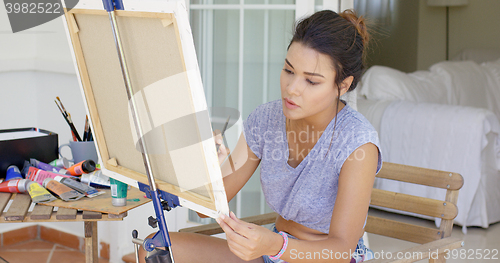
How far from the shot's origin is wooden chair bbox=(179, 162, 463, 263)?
116 centimetres

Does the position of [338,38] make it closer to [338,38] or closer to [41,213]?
[338,38]

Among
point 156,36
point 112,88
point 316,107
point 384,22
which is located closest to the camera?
point 156,36

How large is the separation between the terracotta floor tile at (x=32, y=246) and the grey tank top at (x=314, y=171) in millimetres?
1458

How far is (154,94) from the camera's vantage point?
69cm

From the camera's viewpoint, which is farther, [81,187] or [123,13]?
[81,187]

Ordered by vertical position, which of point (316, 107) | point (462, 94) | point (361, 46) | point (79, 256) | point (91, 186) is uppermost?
point (361, 46)

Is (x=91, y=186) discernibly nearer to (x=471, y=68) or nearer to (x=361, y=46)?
(x=361, y=46)

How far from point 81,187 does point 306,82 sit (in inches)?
22.6

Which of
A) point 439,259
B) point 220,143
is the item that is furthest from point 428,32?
point 220,143

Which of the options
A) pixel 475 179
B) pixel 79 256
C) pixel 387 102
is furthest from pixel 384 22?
pixel 79 256

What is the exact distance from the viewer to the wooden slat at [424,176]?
1.17 metres

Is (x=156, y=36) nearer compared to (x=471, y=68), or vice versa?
(x=156, y=36)

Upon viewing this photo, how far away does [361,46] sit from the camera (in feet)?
3.49

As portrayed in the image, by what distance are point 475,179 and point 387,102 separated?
2.19ft
